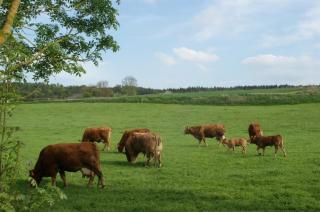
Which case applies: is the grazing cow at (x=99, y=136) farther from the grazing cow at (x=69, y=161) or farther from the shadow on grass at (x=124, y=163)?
the grazing cow at (x=69, y=161)

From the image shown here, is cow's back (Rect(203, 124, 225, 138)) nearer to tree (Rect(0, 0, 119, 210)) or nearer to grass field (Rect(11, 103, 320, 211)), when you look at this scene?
grass field (Rect(11, 103, 320, 211))

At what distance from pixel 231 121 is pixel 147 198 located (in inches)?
1303

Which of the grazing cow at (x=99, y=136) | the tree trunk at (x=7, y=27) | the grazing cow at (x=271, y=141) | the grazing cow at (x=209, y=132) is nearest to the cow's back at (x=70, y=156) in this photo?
the tree trunk at (x=7, y=27)

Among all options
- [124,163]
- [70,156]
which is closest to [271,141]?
[124,163]

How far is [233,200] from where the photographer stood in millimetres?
13906

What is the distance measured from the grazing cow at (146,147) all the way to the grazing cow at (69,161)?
460 cm

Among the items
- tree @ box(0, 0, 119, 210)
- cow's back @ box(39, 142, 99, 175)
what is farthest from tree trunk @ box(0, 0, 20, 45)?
cow's back @ box(39, 142, 99, 175)

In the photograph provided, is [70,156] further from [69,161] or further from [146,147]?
[146,147]

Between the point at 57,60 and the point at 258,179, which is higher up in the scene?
the point at 57,60

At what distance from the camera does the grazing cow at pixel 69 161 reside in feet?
52.5

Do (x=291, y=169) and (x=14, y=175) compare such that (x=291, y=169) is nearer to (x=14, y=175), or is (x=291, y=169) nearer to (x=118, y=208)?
(x=118, y=208)

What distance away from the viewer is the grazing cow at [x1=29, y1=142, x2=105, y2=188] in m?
16.0

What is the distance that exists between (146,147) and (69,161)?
16.9 feet

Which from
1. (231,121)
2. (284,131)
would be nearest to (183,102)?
(231,121)
